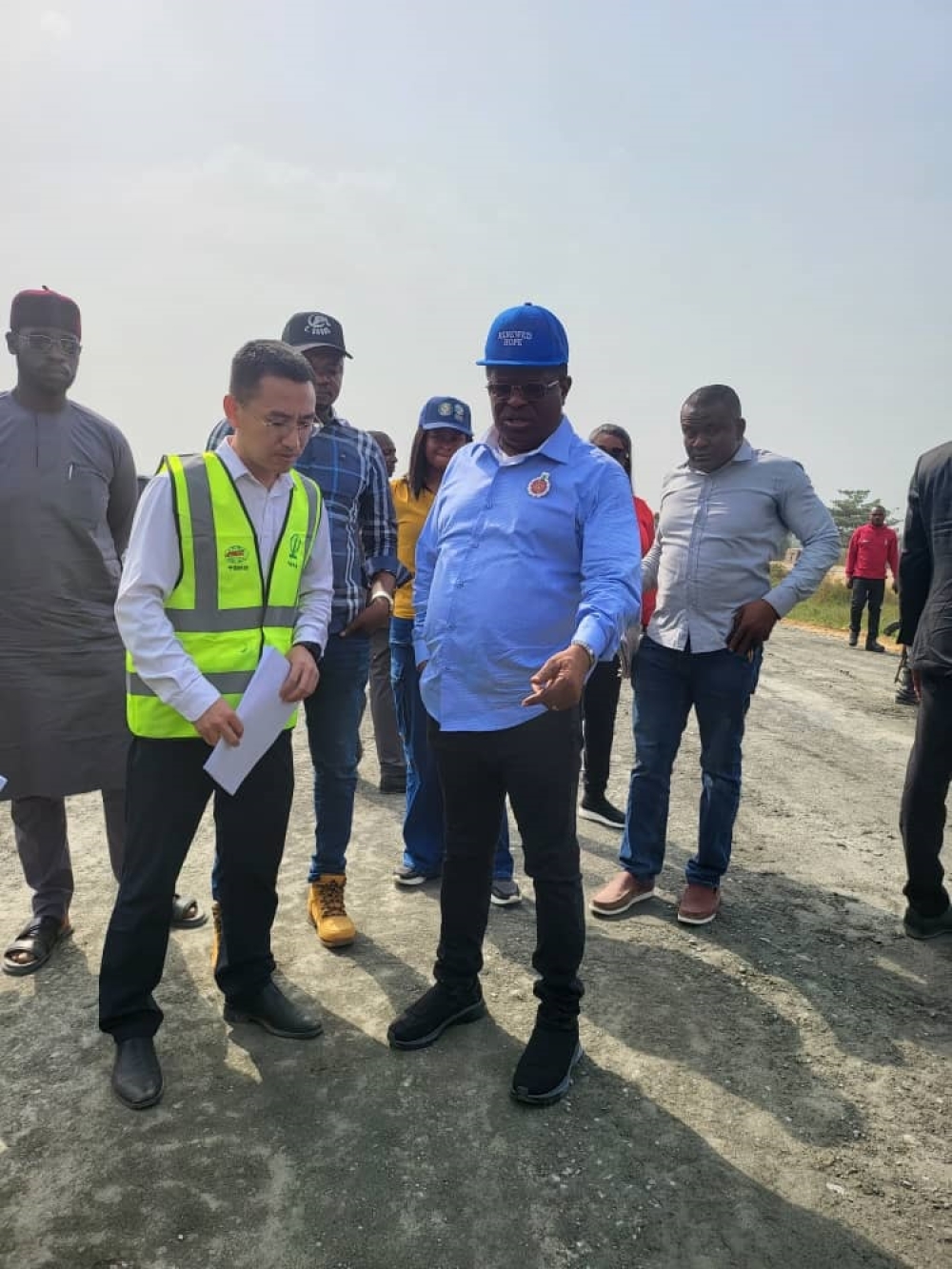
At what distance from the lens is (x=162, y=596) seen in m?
2.62

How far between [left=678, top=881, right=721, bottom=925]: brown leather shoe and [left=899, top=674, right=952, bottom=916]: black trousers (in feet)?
2.74

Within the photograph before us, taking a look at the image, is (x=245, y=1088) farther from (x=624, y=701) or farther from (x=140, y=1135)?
(x=624, y=701)

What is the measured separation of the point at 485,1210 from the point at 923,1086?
1510 mm

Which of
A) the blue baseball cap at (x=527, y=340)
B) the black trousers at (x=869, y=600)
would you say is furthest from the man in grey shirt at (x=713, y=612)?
the black trousers at (x=869, y=600)

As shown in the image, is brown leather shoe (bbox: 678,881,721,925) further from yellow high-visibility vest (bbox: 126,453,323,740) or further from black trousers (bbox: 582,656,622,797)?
yellow high-visibility vest (bbox: 126,453,323,740)

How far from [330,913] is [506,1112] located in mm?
1263

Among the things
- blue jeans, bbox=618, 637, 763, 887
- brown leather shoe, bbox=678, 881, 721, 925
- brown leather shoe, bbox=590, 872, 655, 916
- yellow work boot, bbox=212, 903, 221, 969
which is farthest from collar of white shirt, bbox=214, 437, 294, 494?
brown leather shoe, bbox=678, 881, 721, 925

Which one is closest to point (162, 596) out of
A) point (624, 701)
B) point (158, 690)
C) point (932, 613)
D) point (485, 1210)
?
point (158, 690)

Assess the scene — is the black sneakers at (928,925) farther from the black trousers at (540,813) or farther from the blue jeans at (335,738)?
the blue jeans at (335,738)

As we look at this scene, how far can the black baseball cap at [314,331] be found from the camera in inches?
137

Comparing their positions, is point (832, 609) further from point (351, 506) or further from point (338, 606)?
point (338, 606)

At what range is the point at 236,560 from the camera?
2.70m

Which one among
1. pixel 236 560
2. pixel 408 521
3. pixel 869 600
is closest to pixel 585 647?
pixel 236 560

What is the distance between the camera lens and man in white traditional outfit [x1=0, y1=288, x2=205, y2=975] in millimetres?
3326
